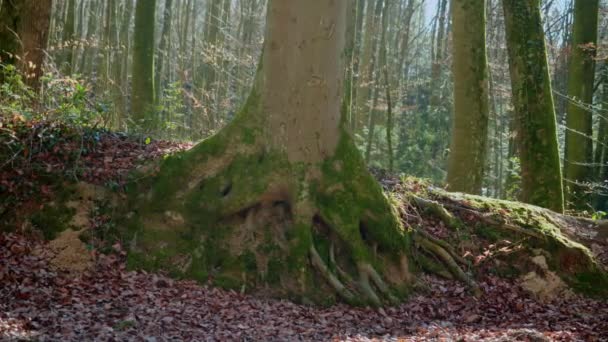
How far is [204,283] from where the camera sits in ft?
20.5

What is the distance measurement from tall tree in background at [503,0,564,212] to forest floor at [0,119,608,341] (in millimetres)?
2588

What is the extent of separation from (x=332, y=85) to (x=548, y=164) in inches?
186

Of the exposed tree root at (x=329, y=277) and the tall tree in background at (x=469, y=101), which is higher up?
the tall tree in background at (x=469, y=101)

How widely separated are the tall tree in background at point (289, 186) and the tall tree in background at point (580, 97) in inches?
390

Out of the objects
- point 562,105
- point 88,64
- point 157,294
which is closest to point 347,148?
point 157,294

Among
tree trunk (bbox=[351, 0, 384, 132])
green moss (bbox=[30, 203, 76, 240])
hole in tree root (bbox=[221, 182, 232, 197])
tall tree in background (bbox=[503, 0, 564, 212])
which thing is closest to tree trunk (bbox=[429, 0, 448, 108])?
tree trunk (bbox=[351, 0, 384, 132])

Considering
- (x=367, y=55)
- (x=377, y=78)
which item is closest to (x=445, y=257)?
(x=367, y=55)

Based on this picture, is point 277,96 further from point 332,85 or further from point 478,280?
point 478,280

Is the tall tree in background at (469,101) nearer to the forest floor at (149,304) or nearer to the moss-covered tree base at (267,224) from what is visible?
the forest floor at (149,304)

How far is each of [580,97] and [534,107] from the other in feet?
23.6

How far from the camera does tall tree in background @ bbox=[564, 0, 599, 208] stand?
14969mm

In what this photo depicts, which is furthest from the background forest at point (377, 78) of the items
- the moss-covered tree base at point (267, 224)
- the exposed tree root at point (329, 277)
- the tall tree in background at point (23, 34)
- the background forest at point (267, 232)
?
the exposed tree root at point (329, 277)

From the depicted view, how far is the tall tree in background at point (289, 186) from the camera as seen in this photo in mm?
6582

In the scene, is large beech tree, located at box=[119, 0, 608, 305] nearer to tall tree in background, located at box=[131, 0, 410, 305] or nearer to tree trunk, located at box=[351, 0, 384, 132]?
tall tree in background, located at box=[131, 0, 410, 305]
